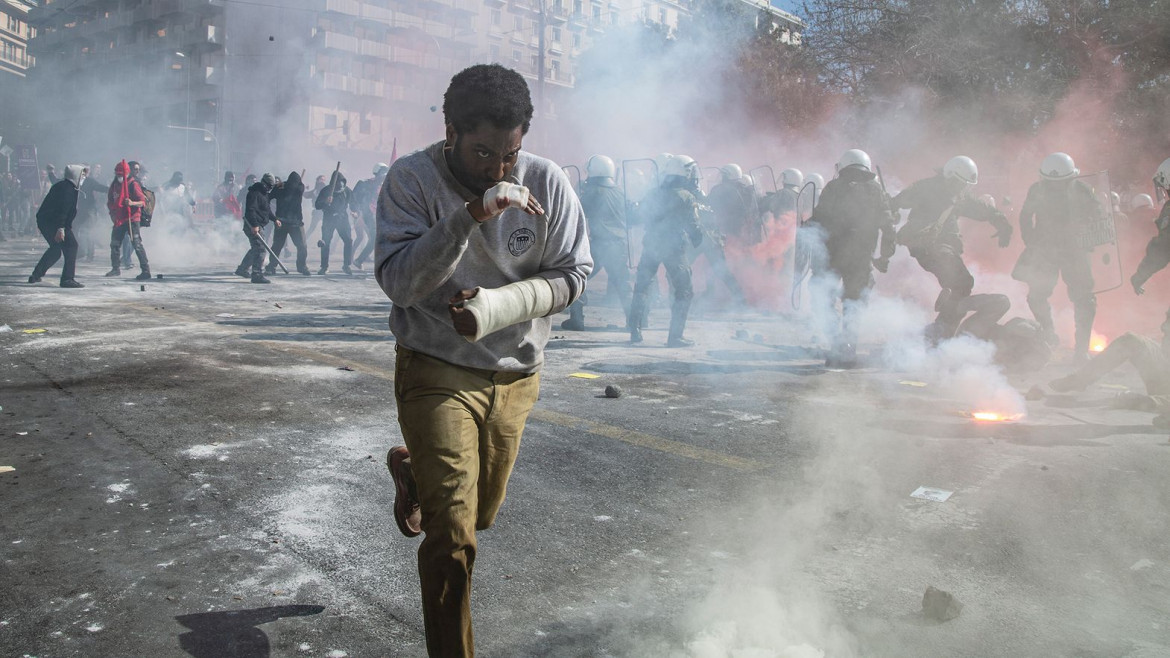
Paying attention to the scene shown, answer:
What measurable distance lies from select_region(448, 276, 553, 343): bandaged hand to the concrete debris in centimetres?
155

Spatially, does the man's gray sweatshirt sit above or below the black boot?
above

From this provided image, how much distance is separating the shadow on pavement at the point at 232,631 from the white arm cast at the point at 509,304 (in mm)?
1192

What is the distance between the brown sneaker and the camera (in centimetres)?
254

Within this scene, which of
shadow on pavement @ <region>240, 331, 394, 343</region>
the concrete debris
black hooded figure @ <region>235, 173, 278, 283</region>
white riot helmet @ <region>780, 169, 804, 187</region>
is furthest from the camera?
black hooded figure @ <region>235, 173, 278, 283</region>

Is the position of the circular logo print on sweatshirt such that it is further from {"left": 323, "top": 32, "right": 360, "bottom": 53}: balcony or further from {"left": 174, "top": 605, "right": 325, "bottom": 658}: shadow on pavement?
{"left": 323, "top": 32, "right": 360, "bottom": 53}: balcony

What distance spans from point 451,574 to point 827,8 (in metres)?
21.2

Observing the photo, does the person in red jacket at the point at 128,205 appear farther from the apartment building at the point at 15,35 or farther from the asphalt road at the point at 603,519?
the apartment building at the point at 15,35

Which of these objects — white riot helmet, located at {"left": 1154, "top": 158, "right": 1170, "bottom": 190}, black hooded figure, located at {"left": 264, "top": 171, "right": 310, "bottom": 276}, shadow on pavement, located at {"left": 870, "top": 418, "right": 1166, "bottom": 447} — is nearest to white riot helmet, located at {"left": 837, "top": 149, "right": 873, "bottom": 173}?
white riot helmet, located at {"left": 1154, "top": 158, "right": 1170, "bottom": 190}

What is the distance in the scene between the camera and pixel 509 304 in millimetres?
2021

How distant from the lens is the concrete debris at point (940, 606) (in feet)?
8.84

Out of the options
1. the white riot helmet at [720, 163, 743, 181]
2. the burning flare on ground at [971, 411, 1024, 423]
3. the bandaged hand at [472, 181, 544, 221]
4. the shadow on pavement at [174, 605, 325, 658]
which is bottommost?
the shadow on pavement at [174, 605, 325, 658]

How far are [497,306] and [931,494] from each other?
2.83m

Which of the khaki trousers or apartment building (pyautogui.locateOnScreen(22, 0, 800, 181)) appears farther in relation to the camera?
apartment building (pyautogui.locateOnScreen(22, 0, 800, 181))

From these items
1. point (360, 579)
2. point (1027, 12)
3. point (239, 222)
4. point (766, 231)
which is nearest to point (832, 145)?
point (1027, 12)
